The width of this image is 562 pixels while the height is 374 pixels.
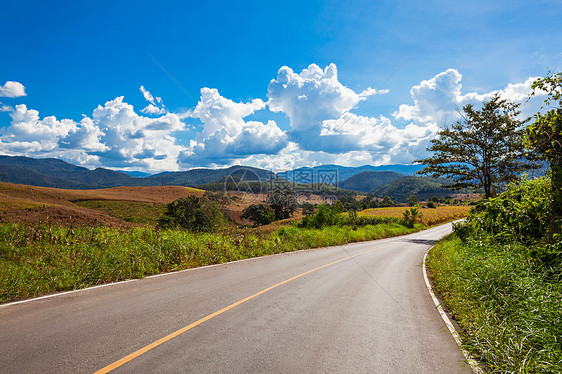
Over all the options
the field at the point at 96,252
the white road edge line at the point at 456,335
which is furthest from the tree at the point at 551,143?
the field at the point at 96,252

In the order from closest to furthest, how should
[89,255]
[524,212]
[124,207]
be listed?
[524,212] → [89,255] → [124,207]

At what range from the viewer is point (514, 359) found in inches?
136

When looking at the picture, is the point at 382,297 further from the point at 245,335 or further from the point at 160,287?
the point at 160,287

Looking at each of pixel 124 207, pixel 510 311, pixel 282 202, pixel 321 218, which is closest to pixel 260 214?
pixel 282 202

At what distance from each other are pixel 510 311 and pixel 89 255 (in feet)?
32.6

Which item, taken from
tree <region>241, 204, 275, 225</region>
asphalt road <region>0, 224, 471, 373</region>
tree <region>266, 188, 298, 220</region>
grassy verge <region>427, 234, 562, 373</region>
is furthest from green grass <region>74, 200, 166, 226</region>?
grassy verge <region>427, 234, 562, 373</region>

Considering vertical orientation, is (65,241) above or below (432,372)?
above

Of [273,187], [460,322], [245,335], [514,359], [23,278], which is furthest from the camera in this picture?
[273,187]

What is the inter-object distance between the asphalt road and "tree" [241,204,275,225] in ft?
171

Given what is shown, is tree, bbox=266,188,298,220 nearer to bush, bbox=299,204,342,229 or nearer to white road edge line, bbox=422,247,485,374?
bush, bbox=299,204,342,229

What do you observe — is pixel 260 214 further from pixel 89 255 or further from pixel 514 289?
pixel 514 289

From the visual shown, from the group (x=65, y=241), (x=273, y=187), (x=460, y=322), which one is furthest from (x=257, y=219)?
(x=460, y=322)

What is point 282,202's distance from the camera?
208ft

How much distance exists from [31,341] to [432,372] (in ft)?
18.4
